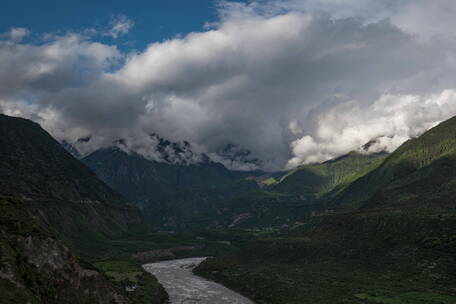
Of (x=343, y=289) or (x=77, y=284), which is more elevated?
(x=77, y=284)

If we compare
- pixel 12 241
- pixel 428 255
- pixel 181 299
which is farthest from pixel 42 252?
pixel 428 255

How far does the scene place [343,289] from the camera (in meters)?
179

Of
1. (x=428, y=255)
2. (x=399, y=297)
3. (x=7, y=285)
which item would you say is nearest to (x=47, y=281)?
(x=7, y=285)

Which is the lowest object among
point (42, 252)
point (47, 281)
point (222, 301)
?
point (222, 301)

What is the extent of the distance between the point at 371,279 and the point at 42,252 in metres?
151

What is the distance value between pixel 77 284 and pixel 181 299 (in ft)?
248

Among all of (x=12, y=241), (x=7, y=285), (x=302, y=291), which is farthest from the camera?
(x=302, y=291)

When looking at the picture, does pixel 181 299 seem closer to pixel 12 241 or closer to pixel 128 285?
pixel 128 285

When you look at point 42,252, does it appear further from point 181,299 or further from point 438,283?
point 438,283

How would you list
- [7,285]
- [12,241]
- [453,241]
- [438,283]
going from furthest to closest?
[453,241] < [438,283] < [12,241] < [7,285]

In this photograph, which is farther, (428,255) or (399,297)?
(428,255)

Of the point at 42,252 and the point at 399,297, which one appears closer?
the point at 42,252

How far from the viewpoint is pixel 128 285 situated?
7776 inches

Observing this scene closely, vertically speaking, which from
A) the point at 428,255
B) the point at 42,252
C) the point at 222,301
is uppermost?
the point at 42,252
